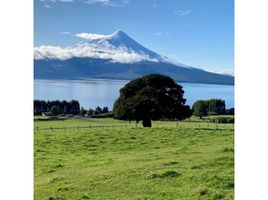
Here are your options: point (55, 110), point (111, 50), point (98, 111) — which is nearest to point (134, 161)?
point (98, 111)

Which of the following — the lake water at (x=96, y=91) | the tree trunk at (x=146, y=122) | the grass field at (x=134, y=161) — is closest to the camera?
the grass field at (x=134, y=161)

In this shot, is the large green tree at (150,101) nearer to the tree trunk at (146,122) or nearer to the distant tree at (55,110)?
the tree trunk at (146,122)

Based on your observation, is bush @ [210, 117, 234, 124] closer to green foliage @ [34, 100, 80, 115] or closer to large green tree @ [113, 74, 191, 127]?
large green tree @ [113, 74, 191, 127]

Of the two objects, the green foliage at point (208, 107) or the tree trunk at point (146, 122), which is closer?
the green foliage at point (208, 107)

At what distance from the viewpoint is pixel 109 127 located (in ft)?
12.3

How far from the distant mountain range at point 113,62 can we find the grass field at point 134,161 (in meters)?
0.36

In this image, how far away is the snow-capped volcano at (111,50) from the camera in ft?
11.9

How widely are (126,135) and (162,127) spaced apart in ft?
0.92

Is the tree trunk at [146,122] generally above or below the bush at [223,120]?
below

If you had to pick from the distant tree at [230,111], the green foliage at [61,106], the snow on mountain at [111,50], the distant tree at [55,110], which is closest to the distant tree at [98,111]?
the green foliage at [61,106]

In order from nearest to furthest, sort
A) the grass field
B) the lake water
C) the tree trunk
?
the grass field < the lake water < the tree trunk

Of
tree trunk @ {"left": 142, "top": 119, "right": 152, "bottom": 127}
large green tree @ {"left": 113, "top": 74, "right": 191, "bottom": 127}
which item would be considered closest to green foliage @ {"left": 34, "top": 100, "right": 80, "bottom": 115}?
large green tree @ {"left": 113, "top": 74, "right": 191, "bottom": 127}

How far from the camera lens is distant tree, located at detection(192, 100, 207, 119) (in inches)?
143
